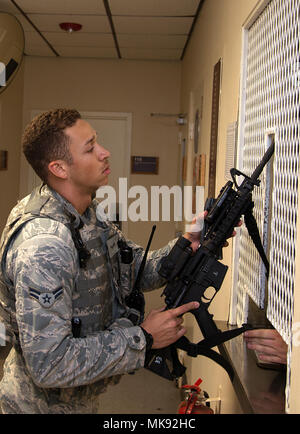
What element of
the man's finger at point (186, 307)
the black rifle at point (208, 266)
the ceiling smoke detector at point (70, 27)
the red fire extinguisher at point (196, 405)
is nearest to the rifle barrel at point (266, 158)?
the black rifle at point (208, 266)

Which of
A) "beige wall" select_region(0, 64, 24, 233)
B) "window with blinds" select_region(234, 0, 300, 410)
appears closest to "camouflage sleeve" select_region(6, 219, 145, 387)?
"window with blinds" select_region(234, 0, 300, 410)

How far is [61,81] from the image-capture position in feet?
17.3

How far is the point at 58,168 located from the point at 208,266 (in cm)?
59

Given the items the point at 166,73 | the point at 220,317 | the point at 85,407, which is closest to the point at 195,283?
the point at 85,407

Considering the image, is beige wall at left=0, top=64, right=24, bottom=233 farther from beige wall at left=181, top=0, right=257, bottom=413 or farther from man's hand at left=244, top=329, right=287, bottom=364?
man's hand at left=244, top=329, right=287, bottom=364

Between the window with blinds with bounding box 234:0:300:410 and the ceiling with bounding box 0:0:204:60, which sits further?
the ceiling with bounding box 0:0:204:60

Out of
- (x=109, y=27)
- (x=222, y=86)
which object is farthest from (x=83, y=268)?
(x=109, y=27)

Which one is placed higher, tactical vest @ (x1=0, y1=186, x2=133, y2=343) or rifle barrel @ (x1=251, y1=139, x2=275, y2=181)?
rifle barrel @ (x1=251, y1=139, x2=275, y2=181)

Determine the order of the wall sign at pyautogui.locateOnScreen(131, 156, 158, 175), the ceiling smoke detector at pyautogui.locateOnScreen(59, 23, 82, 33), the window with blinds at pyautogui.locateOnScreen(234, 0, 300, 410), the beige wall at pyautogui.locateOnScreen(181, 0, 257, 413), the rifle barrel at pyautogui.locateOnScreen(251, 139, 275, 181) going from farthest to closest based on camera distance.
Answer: the wall sign at pyautogui.locateOnScreen(131, 156, 158, 175)
the ceiling smoke detector at pyautogui.locateOnScreen(59, 23, 82, 33)
the beige wall at pyautogui.locateOnScreen(181, 0, 257, 413)
the rifle barrel at pyautogui.locateOnScreen(251, 139, 275, 181)
the window with blinds at pyautogui.locateOnScreen(234, 0, 300, 410)

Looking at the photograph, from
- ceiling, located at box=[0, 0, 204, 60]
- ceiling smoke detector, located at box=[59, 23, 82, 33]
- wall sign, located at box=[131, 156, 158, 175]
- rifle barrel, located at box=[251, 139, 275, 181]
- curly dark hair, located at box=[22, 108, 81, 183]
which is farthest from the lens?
wall sign, located at box=[131, 156, 158, 175]

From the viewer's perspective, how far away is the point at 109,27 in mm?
4031

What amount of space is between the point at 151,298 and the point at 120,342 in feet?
12.5

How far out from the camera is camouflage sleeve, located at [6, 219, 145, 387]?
4.32 feet

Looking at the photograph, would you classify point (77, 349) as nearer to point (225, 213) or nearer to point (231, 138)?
point (225, 213)
